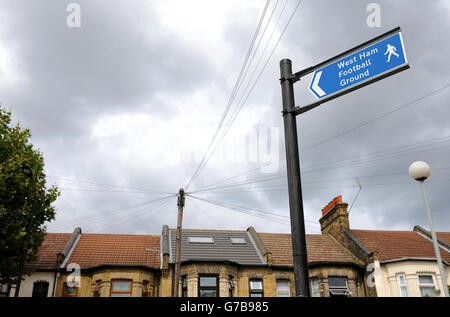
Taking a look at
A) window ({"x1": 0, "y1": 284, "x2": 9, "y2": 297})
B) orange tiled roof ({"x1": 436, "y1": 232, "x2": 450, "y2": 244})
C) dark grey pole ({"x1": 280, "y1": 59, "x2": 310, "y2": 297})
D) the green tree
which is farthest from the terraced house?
dark grey pole ({"x1": 280, "y1": 59, "x2": 310, "y2": 297})

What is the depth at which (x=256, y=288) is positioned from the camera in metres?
26.7

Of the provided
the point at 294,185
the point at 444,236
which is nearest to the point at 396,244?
the point at 444,236

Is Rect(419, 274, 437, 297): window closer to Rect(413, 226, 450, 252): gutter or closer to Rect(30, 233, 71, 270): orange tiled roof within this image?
Rect(413, 226, 450, 252): gutter

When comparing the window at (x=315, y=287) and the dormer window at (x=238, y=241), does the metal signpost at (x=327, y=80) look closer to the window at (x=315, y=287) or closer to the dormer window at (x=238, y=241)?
the window at (x=315, y=287)

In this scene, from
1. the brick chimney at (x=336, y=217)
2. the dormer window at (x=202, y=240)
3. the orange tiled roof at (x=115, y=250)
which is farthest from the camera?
the brick chimney at (x=336, y=217)

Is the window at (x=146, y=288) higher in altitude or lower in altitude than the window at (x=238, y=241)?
lower

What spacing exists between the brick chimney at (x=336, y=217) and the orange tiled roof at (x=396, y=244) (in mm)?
1119

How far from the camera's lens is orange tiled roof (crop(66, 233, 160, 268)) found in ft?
86.6

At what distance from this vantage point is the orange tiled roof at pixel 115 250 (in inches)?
1040

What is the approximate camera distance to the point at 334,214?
33.5 meters

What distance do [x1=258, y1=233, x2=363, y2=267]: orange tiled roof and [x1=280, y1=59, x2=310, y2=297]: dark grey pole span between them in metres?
23.5

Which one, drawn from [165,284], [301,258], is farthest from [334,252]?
[301,258]

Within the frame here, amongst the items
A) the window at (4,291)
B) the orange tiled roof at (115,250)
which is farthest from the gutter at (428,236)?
the window at (4,291)
